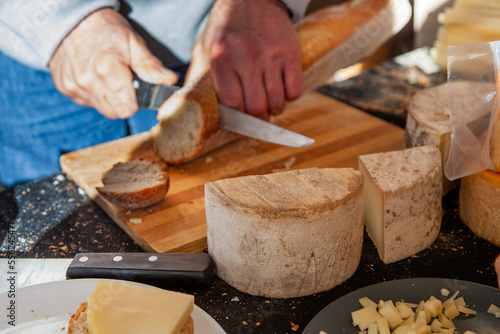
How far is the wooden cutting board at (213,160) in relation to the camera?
67.1 inches

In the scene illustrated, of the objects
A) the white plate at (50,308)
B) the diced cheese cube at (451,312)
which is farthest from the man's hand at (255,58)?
the diced cheese cube at (451,312)

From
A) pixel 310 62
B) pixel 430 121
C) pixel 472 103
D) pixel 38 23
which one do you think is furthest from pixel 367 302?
pixel 38 23

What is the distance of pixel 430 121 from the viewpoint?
183 cm

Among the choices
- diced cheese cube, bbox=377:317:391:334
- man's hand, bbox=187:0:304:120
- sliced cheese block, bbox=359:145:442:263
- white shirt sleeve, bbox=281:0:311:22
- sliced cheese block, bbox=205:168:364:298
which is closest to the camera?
diced cheese cube, bbox=377:317:391:334

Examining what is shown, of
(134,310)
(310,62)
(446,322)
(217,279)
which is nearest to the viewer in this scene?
(134,310)

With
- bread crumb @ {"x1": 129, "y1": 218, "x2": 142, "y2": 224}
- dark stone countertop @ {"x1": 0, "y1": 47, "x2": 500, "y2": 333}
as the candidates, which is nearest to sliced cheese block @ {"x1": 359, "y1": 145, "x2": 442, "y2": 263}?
dark stone countertop @ {"x1": 0, "y1": 47, "x2": 500, "y2": 333}

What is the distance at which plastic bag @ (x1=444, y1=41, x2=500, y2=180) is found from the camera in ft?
4.88

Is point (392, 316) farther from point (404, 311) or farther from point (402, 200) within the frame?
point (402, 200)

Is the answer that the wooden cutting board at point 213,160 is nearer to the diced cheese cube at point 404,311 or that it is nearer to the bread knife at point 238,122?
the bread knife at point 238,122

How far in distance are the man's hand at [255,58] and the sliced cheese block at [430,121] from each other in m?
0.53

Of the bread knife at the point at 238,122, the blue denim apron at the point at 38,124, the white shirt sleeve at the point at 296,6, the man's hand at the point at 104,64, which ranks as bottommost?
the blue denim apron at the point at 38,124

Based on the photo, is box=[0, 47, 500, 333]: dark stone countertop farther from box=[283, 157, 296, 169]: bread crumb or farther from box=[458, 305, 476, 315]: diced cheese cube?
box=[283, 157, 296, 169]: bread crumb

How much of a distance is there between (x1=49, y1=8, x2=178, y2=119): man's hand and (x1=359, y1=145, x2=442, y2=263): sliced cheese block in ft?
3.51

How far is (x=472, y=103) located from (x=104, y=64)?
1461 mm
